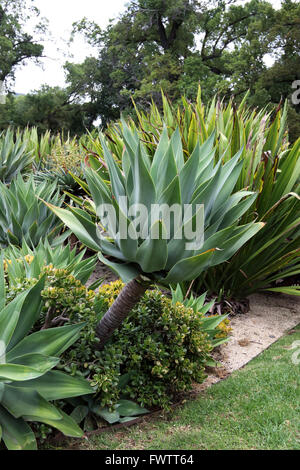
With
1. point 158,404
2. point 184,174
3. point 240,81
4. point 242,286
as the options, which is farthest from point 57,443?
point 240,81

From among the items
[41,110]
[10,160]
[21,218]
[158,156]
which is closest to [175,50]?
[41,110]

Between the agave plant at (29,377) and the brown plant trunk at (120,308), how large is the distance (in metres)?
0.29

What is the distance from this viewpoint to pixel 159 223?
1933 mm

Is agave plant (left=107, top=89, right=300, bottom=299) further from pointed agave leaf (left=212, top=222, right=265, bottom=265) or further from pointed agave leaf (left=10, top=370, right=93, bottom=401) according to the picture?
pointed agave leaf (left=10, top=370, right=93, bottom=401)

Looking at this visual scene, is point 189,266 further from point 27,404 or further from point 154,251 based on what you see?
point 27,404

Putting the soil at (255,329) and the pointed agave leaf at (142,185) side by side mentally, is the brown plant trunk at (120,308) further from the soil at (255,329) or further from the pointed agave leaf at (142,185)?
the soil at (255,329)

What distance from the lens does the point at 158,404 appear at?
106 inches

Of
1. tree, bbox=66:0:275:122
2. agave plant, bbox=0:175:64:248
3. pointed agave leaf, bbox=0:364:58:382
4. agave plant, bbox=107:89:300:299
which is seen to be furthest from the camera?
tree, bbox=66:0:275:122

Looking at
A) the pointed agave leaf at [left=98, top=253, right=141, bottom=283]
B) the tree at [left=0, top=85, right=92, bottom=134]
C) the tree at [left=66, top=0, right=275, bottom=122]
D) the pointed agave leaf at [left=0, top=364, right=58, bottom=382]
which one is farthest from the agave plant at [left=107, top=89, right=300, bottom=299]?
the tree at [left=0, top=85, right=92, bottom=134]

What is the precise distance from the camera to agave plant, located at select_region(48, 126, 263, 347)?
82.0 inches

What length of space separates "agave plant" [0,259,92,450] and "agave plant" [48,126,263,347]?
0.41 m

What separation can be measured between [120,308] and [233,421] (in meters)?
0.99

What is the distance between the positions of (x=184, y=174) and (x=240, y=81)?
21.8 m

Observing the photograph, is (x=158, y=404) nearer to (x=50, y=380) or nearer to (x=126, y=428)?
(x=126, y=428)
